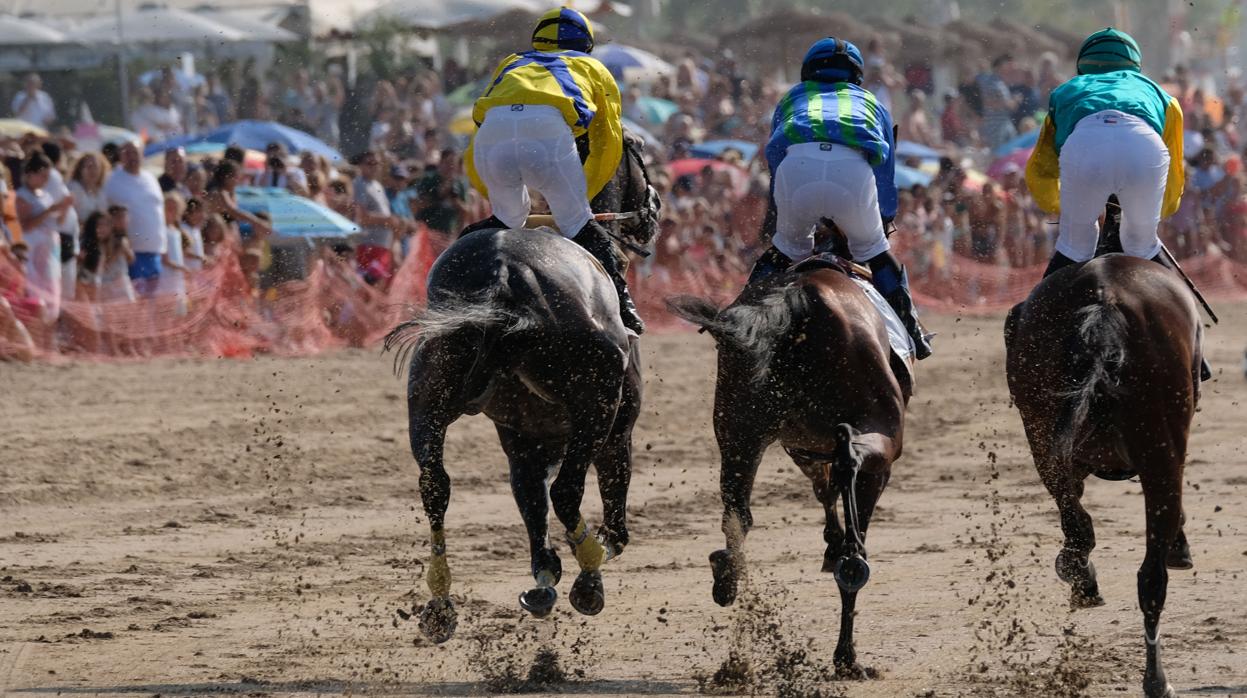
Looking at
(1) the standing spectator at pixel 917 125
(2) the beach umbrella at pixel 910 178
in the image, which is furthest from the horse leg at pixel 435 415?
(1) the standing spectator at pixel 917 125

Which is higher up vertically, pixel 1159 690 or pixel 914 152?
pixel 914 152

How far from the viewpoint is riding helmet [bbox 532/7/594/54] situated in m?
7.98

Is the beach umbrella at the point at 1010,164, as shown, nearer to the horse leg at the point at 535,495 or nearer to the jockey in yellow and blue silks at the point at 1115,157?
the jockey in yellow and blue silks at the point at 1115,157

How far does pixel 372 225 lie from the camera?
53.6 feet

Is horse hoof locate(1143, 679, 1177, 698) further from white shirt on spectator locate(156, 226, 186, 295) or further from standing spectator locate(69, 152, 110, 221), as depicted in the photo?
standing spectator locate(69, 152, 110, 221)

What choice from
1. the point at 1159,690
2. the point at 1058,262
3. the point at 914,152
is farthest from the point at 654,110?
the point at 1159,690

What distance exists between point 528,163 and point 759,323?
1304 mm

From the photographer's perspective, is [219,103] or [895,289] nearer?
[895,289]

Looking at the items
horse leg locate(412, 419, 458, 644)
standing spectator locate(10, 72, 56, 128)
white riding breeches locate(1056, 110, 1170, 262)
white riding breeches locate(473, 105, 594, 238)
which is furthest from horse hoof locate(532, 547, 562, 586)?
standing spectator locate(10, 72, 56, 128)

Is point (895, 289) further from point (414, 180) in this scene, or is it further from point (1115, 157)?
point (414, 180)

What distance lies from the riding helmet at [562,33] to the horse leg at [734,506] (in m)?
2.01

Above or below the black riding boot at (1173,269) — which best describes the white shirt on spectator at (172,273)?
below

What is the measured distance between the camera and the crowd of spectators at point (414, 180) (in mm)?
15078

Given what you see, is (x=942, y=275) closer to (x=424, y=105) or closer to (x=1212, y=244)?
(x=1212, y=244)
